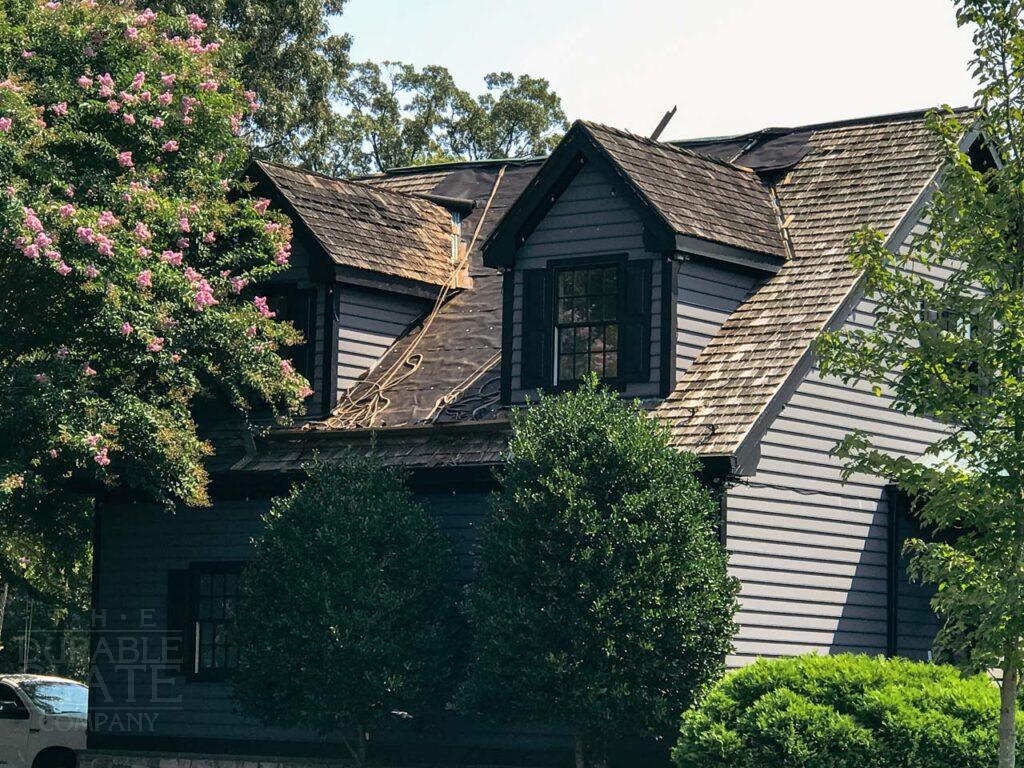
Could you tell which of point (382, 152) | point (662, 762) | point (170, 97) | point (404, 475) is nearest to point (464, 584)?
point (404, 475)

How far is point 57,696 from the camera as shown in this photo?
27844 millimetres

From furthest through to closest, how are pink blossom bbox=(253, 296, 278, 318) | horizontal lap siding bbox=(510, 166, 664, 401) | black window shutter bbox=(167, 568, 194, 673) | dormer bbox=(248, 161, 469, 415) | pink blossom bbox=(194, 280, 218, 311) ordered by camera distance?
dormer bbox=(248, 161, 469, 415)
black window shutter bbox=(167, 568, 194, 673)
pink blossom bbox=(253, 296, 278, 318)
pink blossom bbox=(194, 280, 218, 311)
horizontal lap siding bbox=(510, 166, 664, 401)

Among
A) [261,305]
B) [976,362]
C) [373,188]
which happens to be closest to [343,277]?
[261,305]

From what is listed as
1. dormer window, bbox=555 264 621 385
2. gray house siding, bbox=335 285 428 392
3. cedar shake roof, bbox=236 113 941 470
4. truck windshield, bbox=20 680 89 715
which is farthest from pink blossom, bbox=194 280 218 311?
truck windshield, bbox=20 680 89 715

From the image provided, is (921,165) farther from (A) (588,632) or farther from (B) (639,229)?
(A) (588,632)

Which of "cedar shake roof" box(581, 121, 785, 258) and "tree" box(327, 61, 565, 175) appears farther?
"tree" box(327, 61, 565, 175)

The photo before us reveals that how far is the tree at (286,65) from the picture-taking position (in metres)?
43.9

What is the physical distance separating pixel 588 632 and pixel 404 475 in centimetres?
412

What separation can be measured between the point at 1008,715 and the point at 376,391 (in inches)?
466

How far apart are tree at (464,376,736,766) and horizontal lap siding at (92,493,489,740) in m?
5.43

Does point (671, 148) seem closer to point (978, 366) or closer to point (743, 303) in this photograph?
point (743, 303)

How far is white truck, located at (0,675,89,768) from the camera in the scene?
88.5 feet

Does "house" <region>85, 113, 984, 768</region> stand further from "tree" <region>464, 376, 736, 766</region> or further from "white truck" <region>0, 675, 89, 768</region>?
"white truck" <region>0, 675, 89, 768</region>

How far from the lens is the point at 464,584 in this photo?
22672mm
